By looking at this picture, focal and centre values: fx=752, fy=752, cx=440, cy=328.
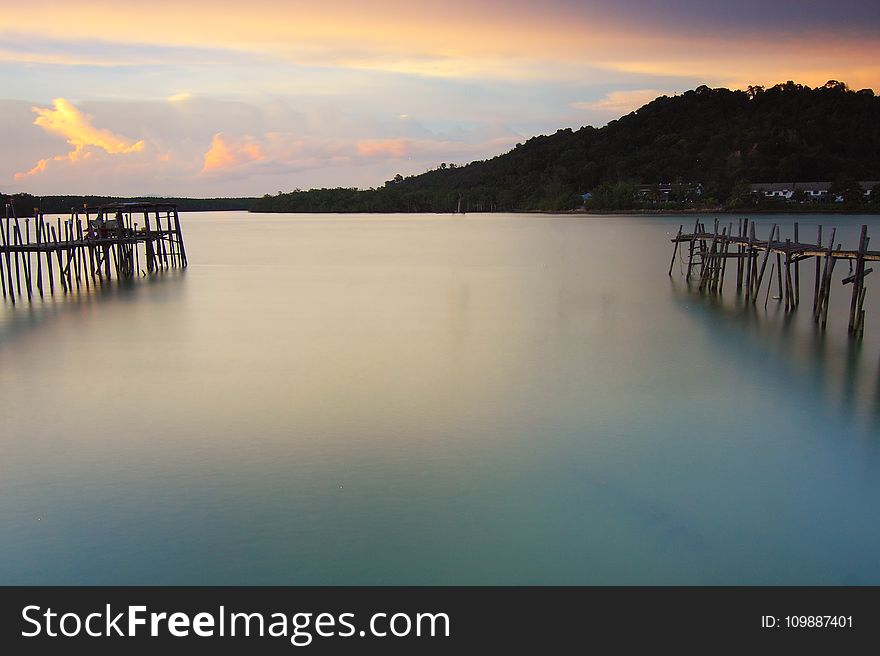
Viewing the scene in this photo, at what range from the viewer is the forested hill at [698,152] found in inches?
3629

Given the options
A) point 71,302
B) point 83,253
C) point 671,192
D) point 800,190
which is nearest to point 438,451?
point 71,302

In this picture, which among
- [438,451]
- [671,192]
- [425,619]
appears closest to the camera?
[425,619]

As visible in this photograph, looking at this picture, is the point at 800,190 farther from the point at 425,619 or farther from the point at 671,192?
the point at 425,619

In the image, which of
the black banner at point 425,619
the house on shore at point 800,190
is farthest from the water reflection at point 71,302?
the house on shore at point 800,190

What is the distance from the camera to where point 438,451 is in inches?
276

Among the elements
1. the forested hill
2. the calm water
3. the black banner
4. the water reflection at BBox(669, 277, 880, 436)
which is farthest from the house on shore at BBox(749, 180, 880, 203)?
the black banner

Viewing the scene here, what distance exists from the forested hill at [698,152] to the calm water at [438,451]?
3262 inches

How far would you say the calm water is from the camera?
5.03m

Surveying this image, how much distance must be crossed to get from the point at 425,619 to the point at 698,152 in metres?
106

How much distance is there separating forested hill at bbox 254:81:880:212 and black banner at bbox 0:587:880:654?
89.1 metres

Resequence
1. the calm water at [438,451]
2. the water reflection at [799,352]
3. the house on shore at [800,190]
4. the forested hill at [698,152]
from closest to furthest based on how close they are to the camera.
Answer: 1. the calm water at [438,451]
2. the water reflection at [799,352]
3. the house on shore at [800,190]
4. the forested hill at [698,152]

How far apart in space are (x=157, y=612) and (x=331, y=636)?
3.53ft

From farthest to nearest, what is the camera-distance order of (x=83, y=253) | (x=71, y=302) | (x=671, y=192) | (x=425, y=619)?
(x=671, y=192), (x=83, y=253), (x=71, y=302), (x=425, y=619)

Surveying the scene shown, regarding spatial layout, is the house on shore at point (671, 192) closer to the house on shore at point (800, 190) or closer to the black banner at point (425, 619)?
the house on shore at point (800, 190)
